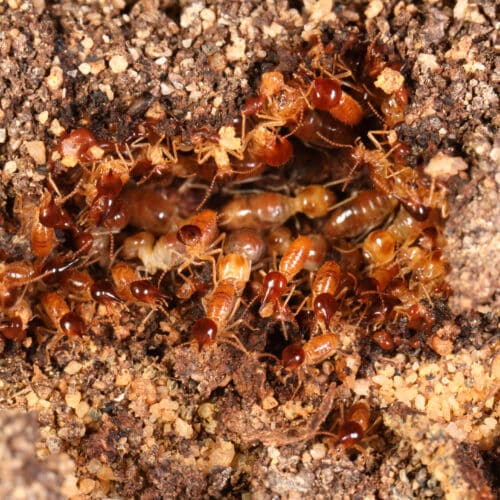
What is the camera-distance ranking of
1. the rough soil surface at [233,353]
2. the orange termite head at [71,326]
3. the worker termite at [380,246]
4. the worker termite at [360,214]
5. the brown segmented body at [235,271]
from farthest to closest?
1. the worker termite at [360,214]
2. the worker termite at [380,246]
3. the brown segmented body at [235,271]
4. the orange termite head at [71,326]
5. the rough soil surface at [233,353]

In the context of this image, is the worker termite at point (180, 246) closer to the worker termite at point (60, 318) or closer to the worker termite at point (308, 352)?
the worker termite at point (60, 318)

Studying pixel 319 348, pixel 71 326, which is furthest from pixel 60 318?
pixel 319 348

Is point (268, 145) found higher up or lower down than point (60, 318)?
higher up

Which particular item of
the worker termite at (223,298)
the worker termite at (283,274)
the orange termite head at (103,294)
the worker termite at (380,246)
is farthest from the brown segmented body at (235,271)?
the worker termite at (380,246)

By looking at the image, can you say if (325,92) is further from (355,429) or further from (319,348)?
(355,429)

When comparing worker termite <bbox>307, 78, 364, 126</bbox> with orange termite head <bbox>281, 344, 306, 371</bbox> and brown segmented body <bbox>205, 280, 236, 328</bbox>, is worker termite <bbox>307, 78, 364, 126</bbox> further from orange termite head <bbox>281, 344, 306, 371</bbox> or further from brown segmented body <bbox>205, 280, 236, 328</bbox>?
orange termite head <bbox>281, 344, 306, 371</bbox>

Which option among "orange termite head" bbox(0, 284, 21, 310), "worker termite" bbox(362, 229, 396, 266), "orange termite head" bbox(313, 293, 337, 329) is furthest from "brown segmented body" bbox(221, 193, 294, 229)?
"orange termite head" bbox(0, 284, 21, 310)

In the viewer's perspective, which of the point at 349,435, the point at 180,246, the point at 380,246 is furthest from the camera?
the point at 180,246
